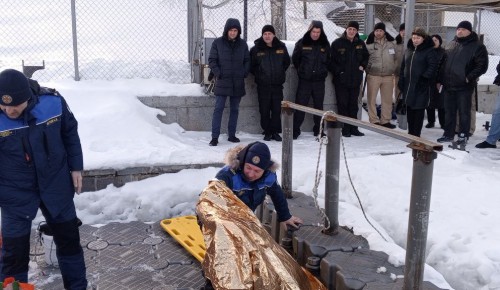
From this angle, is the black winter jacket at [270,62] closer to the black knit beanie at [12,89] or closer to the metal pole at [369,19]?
the metal pole at [369,19]

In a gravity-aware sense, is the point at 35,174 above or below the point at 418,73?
below

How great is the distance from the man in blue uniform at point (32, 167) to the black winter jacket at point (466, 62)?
5.63 meters

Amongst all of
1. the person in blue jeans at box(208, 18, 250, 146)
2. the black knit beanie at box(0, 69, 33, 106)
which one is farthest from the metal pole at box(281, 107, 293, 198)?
the person in blue jeans at box(208, 18, 250, 146)

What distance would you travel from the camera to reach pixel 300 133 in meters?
8.00

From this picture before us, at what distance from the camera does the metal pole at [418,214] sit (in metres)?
2.65

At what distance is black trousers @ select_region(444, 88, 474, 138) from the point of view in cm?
728

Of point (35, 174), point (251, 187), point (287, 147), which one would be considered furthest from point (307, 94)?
point (35, 174)

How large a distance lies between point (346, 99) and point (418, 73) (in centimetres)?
112

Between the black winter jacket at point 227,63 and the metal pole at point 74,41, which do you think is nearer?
the black winter jacket at point 227,63

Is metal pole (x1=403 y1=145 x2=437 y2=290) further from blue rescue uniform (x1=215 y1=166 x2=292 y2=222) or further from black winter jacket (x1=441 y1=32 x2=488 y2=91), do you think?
black winter jacket (x1=441 y1=32 x2=488 y2=91)

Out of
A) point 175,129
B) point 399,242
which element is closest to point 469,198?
point 399,242

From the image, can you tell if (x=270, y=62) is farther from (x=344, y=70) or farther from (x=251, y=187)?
(x=251, y=187)

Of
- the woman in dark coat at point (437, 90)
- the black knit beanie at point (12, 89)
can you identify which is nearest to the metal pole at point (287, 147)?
the black knit beanie at point (12, 89)

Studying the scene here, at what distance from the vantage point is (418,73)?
24.4ft
